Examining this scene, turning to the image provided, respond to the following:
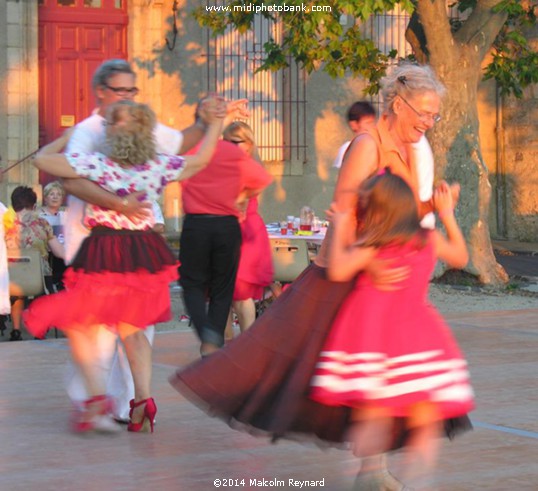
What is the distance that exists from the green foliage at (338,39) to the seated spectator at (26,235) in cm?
317

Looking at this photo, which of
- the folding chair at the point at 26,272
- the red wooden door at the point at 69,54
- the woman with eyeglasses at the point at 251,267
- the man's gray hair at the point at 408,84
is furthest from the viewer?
the red wooden door at the point at 69,54

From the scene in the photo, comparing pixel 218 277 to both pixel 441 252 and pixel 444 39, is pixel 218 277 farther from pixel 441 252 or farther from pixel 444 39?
pixel 444 39

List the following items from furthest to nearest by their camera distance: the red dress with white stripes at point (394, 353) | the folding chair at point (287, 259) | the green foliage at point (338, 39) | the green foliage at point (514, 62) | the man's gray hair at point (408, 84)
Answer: the green foliage at point (514, 62)
the green foliage at point (338, 39)
the folding chair at point (287, 259)
the man's gray hair at point (408, 84)
the red dress with white stripes at point (394, 353)

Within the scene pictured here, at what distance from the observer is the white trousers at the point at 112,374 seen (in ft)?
20.8

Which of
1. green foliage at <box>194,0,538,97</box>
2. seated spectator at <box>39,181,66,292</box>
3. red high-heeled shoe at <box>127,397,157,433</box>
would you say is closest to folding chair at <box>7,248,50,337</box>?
seated spectator at <box>39,181,66,292</box>

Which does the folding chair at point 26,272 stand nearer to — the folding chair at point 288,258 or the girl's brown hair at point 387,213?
the folding chair at point 288,258

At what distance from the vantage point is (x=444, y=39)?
14.2 meters

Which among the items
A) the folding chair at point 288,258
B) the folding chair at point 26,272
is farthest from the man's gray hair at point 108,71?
the folding chair at point 288,258

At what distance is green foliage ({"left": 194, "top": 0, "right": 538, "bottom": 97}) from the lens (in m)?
12.8

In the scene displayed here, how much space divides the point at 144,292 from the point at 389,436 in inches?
77.9

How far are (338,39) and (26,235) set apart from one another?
5730 mm

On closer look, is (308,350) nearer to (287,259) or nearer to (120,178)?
(120,178)

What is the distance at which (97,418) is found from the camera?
20.8 feet

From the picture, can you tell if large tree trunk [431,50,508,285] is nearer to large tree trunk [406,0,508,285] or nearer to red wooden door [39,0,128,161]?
large tree trunk [406,0,508,285]
